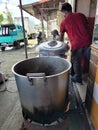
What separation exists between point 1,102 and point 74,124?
1.40m

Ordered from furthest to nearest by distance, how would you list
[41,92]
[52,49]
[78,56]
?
[78,56], [52,49], [41,92]

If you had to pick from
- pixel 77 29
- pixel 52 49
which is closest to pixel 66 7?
pixel 77 29

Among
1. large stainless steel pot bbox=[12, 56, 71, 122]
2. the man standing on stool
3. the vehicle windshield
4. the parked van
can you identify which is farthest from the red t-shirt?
the vehicle windshield

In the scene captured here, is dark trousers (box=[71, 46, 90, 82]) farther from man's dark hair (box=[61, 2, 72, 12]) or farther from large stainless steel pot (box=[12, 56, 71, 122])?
large stainless steel pot (box=[12, 56, 71, 122])

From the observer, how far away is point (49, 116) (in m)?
1.24

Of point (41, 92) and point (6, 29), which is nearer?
point (41, 92)

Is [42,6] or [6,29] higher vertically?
[42,6]

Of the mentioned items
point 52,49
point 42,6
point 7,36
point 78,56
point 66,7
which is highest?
point 42,6

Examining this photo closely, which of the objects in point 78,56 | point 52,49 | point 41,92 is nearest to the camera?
point 41,92

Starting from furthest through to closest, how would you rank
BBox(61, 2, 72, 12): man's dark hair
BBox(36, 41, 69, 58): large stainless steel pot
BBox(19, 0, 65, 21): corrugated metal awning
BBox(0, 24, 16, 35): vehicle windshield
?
BBox(0, 24, 16, 35): vehicle windshield, BBox(19, 0, 65, 21): corrugated metal awning, BBox(61, 2, 72, 12): man's dark hair, BBox(36, 41, 69, 58): large stainless steel pot

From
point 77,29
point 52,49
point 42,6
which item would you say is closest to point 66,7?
point 77,29

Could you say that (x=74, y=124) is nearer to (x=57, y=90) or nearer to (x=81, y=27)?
(x=57, y=90)

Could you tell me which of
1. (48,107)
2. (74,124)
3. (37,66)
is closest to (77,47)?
(37,66)

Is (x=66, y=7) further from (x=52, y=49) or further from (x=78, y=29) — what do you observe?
(x=52, y=49)
